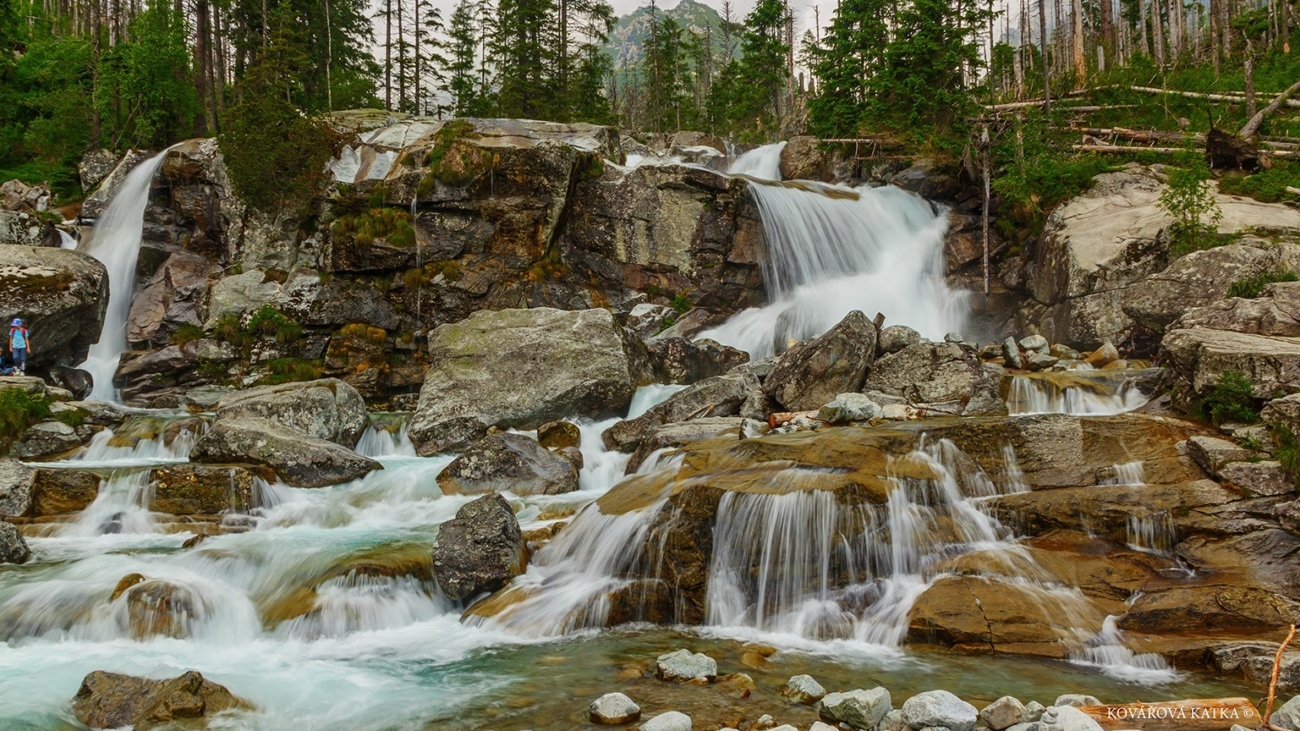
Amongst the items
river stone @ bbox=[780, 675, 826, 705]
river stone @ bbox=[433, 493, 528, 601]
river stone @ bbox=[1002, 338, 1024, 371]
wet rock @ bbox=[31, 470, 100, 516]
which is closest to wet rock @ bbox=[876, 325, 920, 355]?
river stone @ bbox=[1002, 338, 1024, 371]

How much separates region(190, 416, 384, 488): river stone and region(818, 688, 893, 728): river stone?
9.45m

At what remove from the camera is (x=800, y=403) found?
506 inches

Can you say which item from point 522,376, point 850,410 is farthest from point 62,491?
point 850,410

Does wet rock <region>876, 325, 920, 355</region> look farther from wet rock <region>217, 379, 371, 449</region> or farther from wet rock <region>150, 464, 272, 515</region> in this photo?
wet rock <region>150, 464, 272, 515</region>

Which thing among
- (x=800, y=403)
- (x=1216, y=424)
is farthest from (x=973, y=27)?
(x=1216, y=424)

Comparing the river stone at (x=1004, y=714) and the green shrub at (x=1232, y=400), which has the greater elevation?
the green shrub at (x=1232, y=400)

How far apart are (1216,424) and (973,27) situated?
2111 cm

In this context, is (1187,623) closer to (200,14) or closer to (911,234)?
(911,234)

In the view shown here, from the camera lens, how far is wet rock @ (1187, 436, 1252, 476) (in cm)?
738

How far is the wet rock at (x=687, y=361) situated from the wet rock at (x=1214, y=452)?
415 inches

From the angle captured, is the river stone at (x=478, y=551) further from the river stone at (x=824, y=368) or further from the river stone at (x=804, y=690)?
the river stone at (x=824, y=368)

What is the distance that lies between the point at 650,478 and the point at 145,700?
5.64m

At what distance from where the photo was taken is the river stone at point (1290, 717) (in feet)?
13.5

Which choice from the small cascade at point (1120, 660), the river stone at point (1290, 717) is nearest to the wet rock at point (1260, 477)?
the small cascade at point (1120, 660)
